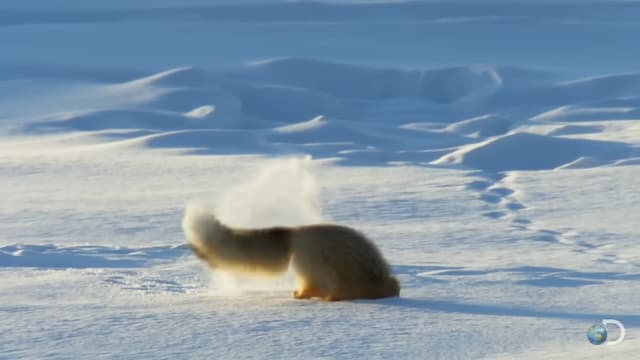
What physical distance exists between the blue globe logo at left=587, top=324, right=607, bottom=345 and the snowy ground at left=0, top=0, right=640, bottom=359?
0.15ft

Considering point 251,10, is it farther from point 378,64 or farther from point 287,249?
point 287,249

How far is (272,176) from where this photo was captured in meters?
5.39

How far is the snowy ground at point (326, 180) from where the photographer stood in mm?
4555

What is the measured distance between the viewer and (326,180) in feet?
32.0

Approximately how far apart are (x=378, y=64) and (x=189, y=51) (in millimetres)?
3226

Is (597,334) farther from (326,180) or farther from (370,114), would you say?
(370,114)

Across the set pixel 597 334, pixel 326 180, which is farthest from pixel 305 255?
pixel 326 180

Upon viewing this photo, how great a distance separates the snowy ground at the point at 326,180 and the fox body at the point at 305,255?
0.29 feet

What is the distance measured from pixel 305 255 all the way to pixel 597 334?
1159 millimetres

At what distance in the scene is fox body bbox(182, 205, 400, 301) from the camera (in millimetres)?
5086

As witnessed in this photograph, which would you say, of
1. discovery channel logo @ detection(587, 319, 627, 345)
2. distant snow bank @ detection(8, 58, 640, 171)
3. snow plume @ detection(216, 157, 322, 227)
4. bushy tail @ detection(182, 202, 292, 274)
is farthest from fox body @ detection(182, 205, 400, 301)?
distant snow bank @ detection(8, 58, 640, 171)

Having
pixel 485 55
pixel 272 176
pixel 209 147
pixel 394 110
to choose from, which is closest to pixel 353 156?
pixel 209 147

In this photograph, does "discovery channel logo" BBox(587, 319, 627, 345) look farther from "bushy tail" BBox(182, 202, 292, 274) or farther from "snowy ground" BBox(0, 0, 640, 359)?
"bushy tail" BBox(182, 202, 292, 274)

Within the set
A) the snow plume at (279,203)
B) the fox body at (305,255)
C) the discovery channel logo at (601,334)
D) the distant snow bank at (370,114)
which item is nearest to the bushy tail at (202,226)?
the fox body at (305,255)
